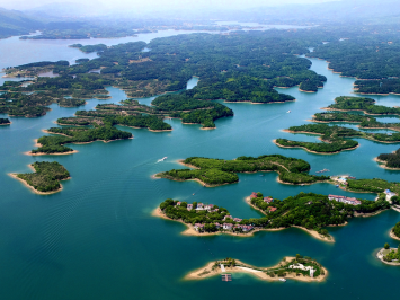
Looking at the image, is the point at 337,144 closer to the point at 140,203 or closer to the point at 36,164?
the point at 140,203

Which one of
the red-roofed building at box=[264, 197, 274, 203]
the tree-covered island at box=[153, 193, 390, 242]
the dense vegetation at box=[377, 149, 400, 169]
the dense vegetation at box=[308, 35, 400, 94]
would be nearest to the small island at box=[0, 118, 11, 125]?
the tree-covered island at box=[153, 193, 390, 242]

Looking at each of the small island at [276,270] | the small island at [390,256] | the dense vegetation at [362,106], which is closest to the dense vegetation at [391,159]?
the small island at [390,256]

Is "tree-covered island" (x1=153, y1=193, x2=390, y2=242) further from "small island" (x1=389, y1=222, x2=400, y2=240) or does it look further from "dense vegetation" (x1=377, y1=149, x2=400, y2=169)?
"dense vegetation" (x1=377, y1=149, x2=400, y2=169)

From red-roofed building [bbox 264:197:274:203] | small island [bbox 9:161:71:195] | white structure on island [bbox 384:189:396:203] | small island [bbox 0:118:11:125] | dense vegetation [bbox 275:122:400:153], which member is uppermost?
white structure on island [bbox 384:189:396:203]

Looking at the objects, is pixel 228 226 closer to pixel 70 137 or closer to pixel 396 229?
pixel 396 229

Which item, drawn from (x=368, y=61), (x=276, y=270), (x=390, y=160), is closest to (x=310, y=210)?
(x=276, y=270)

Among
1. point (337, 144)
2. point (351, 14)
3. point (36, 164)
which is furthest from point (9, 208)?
point (351, 14)
